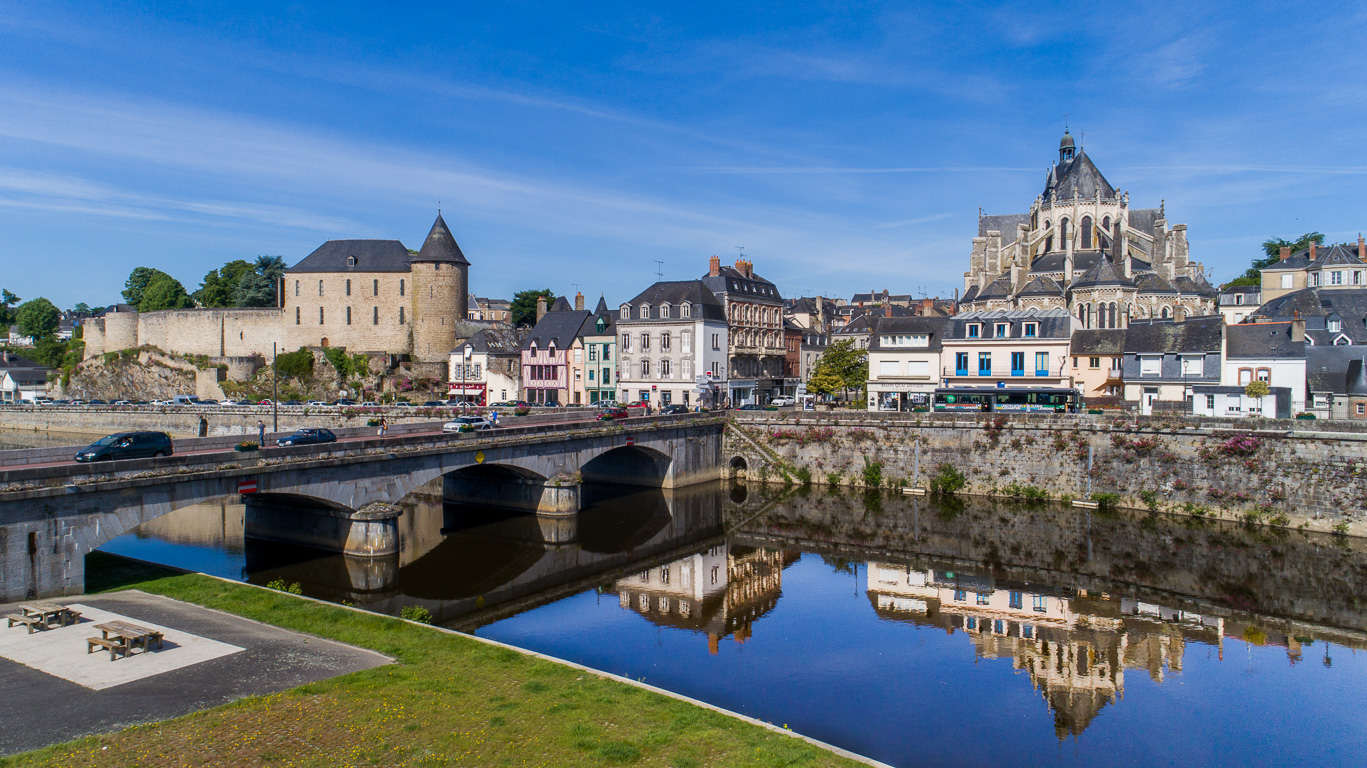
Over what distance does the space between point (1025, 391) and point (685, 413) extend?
1978 centimetres

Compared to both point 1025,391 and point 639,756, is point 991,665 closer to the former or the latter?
point 639,756

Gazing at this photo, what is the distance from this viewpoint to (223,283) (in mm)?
102125

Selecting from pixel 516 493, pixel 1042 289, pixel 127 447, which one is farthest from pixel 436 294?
pixel 1042 289

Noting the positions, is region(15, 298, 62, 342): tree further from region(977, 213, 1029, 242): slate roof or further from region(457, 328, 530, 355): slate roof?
region(977, 213, 1029, 242): slate roof

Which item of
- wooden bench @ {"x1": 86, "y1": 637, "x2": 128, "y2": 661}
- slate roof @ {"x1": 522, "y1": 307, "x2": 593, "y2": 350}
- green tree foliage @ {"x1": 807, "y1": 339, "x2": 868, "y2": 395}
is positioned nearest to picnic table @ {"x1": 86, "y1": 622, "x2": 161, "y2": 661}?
wooden bench @ {"x1": 86, "y1": 637, "x2": 128, "y2": 661}

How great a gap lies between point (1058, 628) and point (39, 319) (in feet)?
514

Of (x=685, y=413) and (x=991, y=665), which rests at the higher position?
(x=685, y=413)

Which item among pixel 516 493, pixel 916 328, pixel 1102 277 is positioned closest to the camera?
pixel 516 493

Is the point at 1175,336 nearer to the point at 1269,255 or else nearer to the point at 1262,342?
the point at 1262,342

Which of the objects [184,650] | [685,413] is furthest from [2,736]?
[685,413]

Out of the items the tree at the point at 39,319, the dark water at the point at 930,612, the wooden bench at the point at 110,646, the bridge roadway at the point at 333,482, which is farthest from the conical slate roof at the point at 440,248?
the tree at the point at 39,319

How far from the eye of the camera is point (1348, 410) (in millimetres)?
40062

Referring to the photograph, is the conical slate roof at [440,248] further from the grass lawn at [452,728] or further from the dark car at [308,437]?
the grass lawn at [452,728]

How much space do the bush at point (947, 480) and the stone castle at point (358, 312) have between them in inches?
1819
